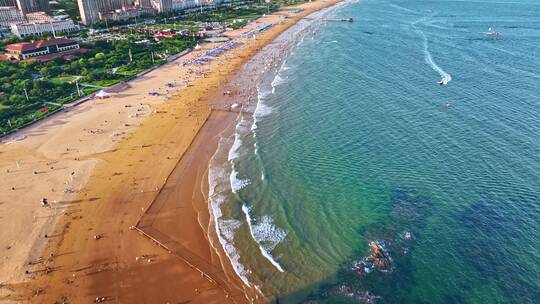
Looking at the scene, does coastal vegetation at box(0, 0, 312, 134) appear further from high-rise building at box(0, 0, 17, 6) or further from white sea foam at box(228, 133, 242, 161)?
→ high-rise building at box(0, 0, 17, 6)

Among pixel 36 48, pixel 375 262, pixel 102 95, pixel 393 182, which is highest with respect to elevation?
pixel 36 48

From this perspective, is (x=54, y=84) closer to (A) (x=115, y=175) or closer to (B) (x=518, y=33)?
(A) (x=115, y=175)

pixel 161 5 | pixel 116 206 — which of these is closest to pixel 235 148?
pixel 116 206

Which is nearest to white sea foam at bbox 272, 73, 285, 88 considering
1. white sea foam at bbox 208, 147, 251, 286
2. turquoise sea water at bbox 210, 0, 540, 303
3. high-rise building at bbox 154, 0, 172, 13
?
turquoise sea water at bbox 210, 0, 540, 303

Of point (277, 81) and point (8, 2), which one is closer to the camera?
point (277, 81)

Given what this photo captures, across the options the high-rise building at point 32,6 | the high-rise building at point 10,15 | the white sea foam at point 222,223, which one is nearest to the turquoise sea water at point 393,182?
the white sea foam at point 222,223

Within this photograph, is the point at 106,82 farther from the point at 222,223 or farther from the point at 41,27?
the point at 41,27
